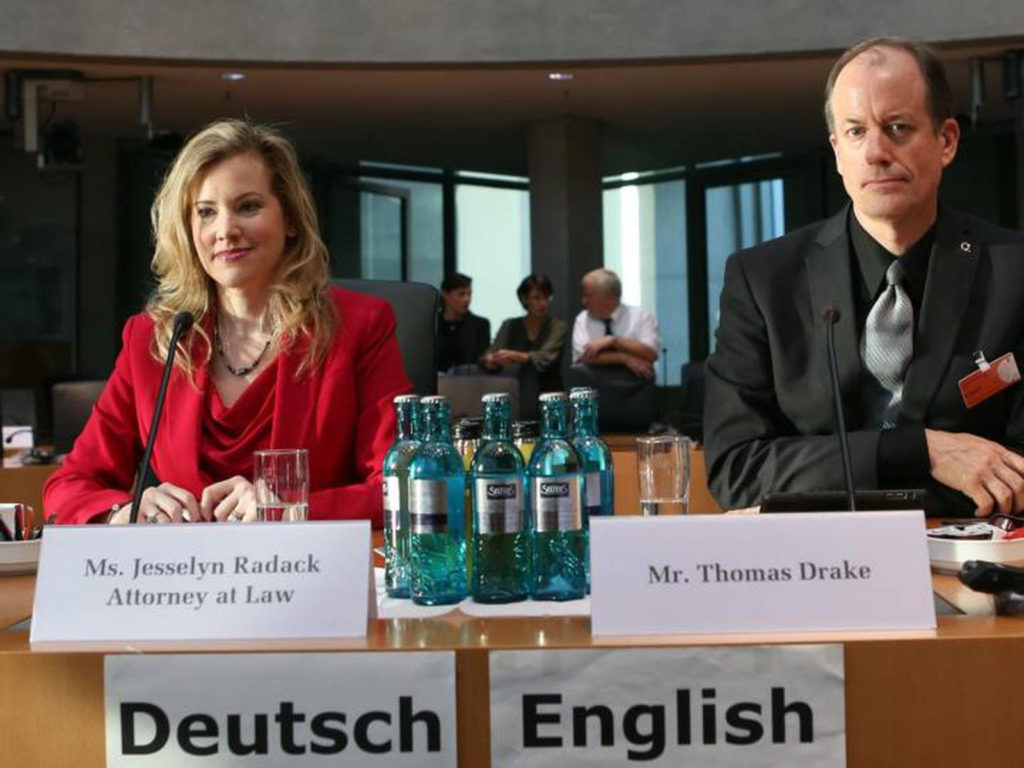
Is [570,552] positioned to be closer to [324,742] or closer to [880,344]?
[324,742]

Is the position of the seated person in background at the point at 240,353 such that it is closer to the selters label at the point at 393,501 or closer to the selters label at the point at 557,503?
the selters label at the point at 393,501

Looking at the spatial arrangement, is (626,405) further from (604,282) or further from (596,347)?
(604,282)

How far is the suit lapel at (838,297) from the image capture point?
198 centimetres

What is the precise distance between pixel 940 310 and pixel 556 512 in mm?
971

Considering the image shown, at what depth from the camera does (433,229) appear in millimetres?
13094

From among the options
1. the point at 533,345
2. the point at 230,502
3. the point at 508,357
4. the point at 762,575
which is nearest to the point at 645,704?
the point at 762,575

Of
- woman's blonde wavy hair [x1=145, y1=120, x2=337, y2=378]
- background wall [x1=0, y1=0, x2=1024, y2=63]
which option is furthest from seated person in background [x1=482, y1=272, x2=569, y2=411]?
woman's blonde wavy hair [x1=145, y1=120, x2=337, y2=378]

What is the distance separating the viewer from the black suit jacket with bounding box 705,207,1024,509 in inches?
76.3

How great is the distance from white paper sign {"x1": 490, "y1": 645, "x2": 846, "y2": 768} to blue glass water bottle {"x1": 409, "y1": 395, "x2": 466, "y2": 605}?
0.23 m

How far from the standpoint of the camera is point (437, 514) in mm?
1282

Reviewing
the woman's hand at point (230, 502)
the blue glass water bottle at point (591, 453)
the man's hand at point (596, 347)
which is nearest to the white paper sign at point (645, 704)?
the blue glass water bottle at point (591, 453)

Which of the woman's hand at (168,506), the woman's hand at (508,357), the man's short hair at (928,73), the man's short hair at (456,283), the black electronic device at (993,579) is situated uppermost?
the man's short hair at (456,283)

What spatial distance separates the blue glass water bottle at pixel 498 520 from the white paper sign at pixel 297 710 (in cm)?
21

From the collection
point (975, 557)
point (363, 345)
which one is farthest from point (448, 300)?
point (975, 557)
